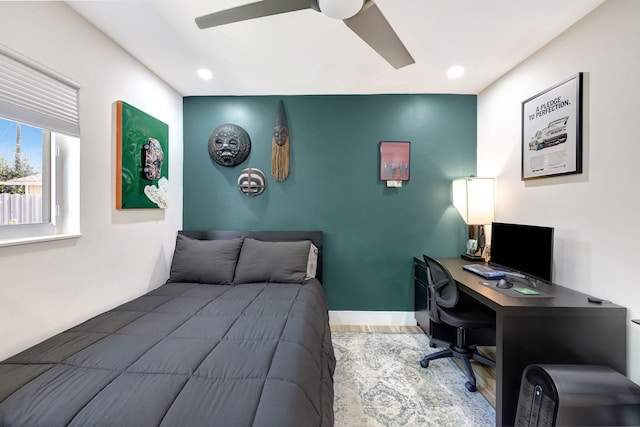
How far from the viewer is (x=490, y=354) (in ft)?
7.75

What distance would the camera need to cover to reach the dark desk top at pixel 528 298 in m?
1.42

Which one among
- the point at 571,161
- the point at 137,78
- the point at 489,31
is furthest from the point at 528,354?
the point at 137,78

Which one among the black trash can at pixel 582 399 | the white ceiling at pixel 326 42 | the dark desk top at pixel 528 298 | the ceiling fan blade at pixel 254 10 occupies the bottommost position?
the black trash can at pixel 582 399

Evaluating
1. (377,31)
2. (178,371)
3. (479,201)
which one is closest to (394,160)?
(479,201)

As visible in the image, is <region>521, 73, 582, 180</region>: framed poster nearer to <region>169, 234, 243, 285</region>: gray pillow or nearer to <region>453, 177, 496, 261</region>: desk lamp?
<region>453, 177, 496, 261</region>: desk lamp

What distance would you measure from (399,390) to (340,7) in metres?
2.42

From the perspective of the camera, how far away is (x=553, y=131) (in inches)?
73.4

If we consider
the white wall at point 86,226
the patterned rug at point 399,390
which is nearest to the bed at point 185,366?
the white wall at point 86,226

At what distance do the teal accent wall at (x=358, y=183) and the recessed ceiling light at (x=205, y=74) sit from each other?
0.41 m

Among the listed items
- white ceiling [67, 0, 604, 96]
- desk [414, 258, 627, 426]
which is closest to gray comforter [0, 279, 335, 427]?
desk [414, 258, 627, 426]

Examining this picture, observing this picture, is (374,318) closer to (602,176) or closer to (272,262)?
(272,262)

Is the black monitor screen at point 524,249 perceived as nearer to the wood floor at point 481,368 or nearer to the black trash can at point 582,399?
the black trash can at point 582,399

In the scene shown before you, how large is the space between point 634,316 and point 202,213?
3.49 meters

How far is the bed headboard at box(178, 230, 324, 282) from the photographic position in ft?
9.02
